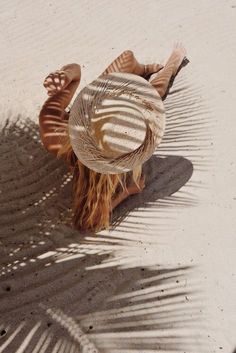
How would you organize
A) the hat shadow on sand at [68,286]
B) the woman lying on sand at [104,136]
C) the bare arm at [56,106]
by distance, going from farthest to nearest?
the bare arm at [56,106]
the hat shadow on sand at [68,286]
the woman lying on sand at [104,136]

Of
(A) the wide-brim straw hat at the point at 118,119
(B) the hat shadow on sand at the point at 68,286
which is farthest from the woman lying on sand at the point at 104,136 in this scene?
(B) the hat shadow on sand at the point at 68,286

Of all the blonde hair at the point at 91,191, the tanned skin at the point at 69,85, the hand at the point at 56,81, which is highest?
the hand at the point at 56,81

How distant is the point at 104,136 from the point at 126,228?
670 mm

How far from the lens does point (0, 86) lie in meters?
3.41

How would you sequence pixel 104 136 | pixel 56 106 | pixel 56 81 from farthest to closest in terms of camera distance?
pixel 56 81 < pixel 56 106 < pixel 104 136

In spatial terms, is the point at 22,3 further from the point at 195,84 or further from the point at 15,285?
the point at 15,285

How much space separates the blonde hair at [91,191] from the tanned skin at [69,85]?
0.28 ft

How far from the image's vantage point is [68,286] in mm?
2510

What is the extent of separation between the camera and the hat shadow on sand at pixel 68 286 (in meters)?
2.36

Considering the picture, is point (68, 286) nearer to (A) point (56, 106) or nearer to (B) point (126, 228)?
(B) point (126, 228)

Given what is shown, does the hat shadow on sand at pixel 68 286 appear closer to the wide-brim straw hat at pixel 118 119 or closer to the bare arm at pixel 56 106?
the bare arm at pixel 56 106

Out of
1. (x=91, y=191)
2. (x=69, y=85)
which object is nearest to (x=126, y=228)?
(x=91, y=191)

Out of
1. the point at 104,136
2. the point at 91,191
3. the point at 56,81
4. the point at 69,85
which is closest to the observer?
the point at 104,136

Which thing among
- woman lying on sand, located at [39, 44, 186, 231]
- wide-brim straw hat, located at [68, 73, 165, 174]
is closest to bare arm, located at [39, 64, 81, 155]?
woman lying on sand, located at [39, 44, 186, 231]
